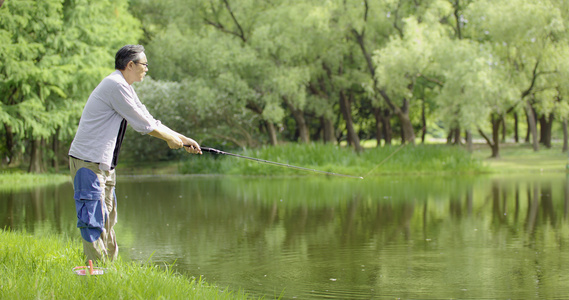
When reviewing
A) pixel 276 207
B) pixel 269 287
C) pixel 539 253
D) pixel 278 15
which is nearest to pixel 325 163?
pixel 278 15

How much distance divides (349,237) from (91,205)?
4775 millimetres

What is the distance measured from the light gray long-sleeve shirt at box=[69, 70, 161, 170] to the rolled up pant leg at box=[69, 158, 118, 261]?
90 mm

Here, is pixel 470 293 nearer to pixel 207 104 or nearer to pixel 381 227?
pixel 381 227

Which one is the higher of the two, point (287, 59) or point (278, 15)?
point (278, 15)

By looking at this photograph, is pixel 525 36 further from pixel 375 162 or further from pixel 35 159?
pixel 35 159

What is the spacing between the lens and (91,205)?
5.20m

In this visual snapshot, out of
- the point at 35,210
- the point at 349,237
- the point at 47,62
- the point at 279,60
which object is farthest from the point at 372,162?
the point at 349,237

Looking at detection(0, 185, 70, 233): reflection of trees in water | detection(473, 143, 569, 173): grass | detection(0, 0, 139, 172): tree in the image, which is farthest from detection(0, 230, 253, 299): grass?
detection(473, 143, 569, 173): grass

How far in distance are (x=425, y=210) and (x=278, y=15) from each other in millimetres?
18678

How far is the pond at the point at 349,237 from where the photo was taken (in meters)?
6.38

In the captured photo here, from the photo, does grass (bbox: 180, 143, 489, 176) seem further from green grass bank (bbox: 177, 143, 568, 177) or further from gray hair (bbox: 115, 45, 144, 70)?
gray hair (bbox: 115, 45, 144, 70)

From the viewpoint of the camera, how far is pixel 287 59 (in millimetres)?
30203

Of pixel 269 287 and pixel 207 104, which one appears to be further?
pixel 207 104

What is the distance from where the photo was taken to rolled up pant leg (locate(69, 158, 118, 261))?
5.20 metres
